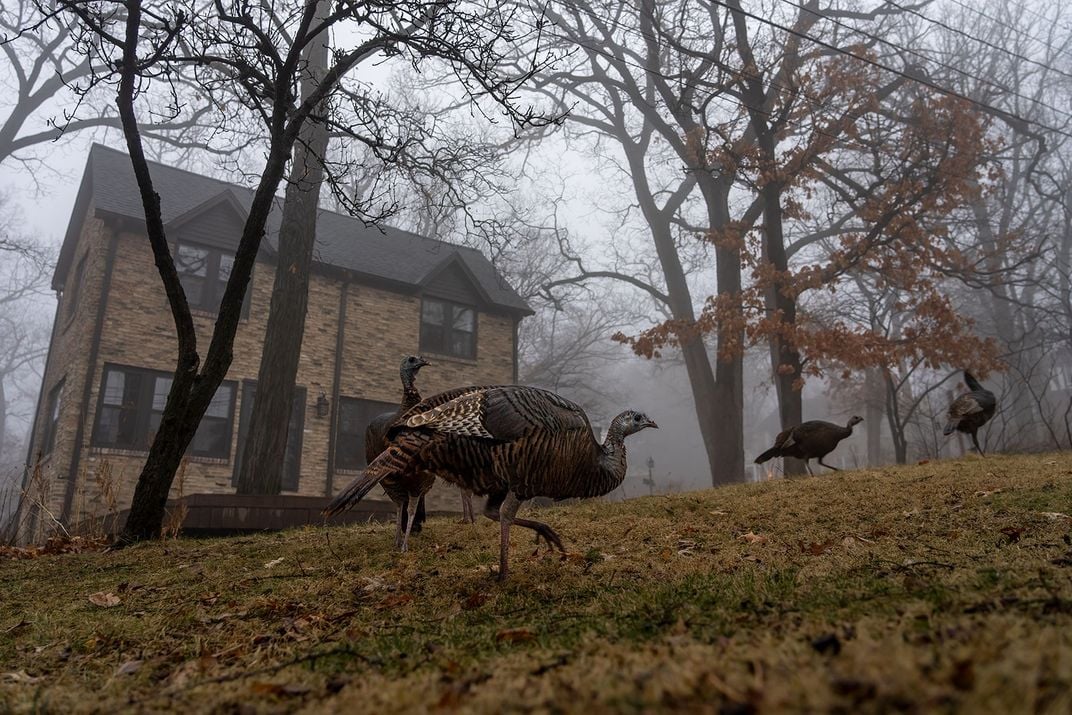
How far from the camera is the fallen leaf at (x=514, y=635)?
10.4ft

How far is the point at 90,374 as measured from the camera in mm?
17141

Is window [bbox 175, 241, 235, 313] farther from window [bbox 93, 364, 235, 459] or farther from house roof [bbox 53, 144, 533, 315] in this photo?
window [bbox 93, 364, 235, 459]

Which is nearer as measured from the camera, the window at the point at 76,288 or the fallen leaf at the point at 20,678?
the fallen leaf at the point at 20,678

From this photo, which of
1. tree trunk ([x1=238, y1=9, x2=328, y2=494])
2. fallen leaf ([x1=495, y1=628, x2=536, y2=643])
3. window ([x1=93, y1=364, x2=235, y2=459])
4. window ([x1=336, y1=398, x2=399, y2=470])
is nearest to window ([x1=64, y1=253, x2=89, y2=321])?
window ([x1=93, y1=364, x2=235, y2=459])

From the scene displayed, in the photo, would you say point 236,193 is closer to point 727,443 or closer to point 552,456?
point 727,443

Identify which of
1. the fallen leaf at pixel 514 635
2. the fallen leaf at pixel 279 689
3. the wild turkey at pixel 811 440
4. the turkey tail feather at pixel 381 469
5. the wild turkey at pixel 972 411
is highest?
the wild turkey at pixel 972 411

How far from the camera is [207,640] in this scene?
3.84 meters

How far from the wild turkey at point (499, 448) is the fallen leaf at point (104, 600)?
2.05 metres

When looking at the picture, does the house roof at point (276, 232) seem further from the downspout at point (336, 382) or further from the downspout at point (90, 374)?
the downspout at point (90, 374)

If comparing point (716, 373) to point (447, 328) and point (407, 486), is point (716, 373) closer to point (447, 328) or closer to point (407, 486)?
point (447, 328)

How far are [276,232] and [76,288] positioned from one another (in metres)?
5.78

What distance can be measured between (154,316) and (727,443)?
15.2 meters

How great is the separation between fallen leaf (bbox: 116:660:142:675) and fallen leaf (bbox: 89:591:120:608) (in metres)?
1.90

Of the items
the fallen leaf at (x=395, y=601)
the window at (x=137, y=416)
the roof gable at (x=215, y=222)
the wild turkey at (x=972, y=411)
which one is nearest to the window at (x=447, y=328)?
the roof gable at (x=215, y=222)
